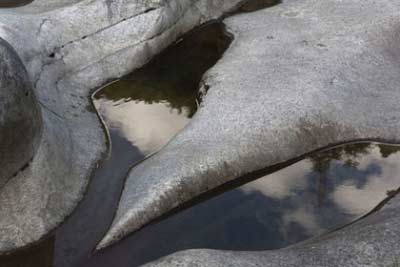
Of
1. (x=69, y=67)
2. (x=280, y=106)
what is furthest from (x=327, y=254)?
(x=69, y=67)

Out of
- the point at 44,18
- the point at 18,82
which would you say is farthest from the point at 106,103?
the point at 18,82

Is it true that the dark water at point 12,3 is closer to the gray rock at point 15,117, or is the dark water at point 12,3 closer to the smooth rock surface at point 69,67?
the smooth rock surface at point 69,67

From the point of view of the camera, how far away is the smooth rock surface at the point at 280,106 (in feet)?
39.1

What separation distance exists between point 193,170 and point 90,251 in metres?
2.53

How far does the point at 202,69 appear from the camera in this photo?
1706cm

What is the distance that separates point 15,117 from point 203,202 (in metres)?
3.89

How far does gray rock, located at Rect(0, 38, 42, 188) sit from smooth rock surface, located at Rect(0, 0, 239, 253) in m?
0.31

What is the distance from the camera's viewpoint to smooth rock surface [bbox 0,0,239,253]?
37.2 feet

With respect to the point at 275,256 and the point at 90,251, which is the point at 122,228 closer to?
the point at 90,251

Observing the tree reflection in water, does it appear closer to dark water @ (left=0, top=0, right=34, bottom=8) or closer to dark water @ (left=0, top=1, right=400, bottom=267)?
dark water @ (left=0, top=1, right=400, bottom=267)

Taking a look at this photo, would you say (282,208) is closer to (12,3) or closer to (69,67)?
(69,67)

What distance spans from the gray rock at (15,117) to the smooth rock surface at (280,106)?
6.68 ft

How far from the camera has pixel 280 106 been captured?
14.1 meters

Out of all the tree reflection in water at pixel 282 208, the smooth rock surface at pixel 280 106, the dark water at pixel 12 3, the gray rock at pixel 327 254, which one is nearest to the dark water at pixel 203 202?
the tree reflection in water at pixel 282 208
